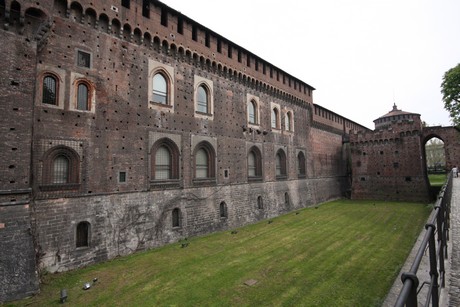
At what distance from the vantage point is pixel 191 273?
356 inches

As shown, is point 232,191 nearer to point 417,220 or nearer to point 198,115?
point 198,115

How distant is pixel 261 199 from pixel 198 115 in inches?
319

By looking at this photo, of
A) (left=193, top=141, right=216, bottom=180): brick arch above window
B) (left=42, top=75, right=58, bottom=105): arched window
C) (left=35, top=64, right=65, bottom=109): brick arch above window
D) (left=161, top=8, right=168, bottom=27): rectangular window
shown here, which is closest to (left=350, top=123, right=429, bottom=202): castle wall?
(left=193, top=141, right=216, bottom=180): brick arch above window

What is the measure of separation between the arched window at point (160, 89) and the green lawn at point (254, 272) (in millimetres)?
7404

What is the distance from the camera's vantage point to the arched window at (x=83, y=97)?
10664mm

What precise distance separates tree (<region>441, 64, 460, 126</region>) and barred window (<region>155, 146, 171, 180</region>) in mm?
23178

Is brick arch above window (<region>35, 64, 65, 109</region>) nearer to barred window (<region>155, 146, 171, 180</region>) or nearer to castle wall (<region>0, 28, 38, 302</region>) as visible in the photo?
castle wall (<region>0, 28, 38, 302</region>)

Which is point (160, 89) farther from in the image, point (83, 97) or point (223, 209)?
point (223, 209)

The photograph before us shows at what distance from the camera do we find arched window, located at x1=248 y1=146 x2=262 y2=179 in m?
19.2

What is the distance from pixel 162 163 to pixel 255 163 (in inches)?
329

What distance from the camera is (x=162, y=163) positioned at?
1340 centimetres

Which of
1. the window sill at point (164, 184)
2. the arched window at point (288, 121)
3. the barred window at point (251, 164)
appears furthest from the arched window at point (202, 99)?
the arched window at point (288, 121)

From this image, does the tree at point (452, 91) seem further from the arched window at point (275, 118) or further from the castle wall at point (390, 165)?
the arched window at point (275, 118)

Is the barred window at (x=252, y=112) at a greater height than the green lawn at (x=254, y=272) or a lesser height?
greater
